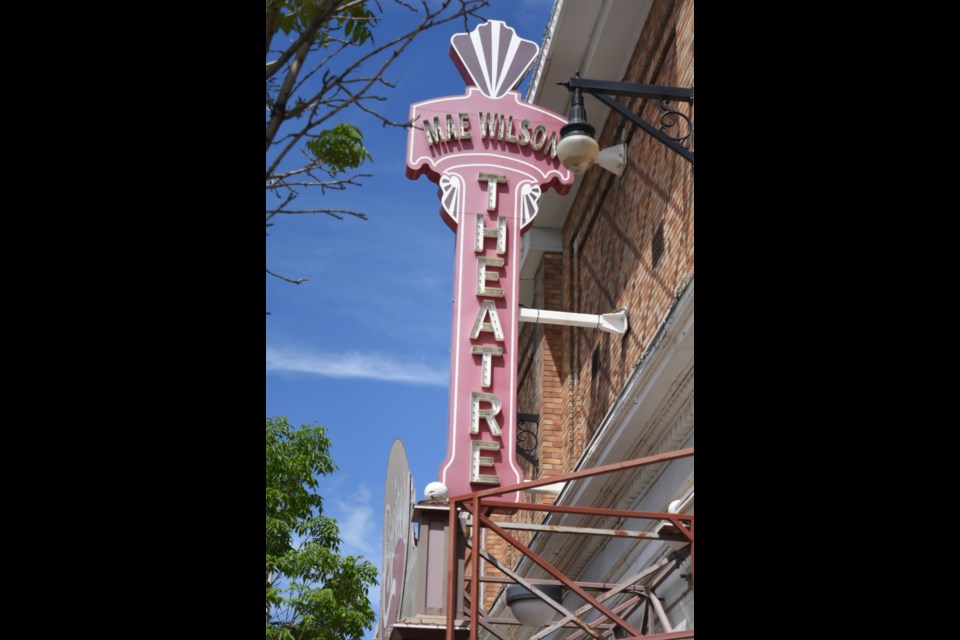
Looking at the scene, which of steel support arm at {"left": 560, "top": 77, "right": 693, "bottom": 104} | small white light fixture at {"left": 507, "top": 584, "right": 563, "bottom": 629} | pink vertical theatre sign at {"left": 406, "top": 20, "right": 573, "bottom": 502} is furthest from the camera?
pink vertical theatre sign at {"left": 406, "top": 20, "right": 573, "bottom": 502}

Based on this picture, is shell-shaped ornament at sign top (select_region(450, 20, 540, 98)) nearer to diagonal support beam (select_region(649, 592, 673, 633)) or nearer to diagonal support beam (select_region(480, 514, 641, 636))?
diagonal support beam (select_region(649, 592, 673, 633))

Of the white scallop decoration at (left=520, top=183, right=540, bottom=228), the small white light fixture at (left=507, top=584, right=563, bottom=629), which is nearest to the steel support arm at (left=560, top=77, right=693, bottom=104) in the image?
the white scallop decoration at (left=520, top=183, right=540, bottom=228)

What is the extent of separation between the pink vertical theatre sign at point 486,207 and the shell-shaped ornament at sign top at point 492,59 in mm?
11

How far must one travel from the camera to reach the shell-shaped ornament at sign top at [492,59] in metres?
13.5

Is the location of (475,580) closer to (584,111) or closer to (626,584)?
(626,584)

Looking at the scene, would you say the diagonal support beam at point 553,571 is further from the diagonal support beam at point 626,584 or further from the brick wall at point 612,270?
the brick wall at point 612,270

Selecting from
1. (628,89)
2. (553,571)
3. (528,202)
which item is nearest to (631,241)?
(528,202)

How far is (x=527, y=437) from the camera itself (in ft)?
58.6

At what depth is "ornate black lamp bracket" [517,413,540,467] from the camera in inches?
667

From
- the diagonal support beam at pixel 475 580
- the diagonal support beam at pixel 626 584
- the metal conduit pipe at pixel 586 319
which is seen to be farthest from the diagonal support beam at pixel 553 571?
the metal conduit pipe at pixel 586 319

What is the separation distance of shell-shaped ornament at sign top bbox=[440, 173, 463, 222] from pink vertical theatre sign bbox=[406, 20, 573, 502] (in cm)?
1

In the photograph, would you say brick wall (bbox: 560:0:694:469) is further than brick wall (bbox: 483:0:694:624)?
No
